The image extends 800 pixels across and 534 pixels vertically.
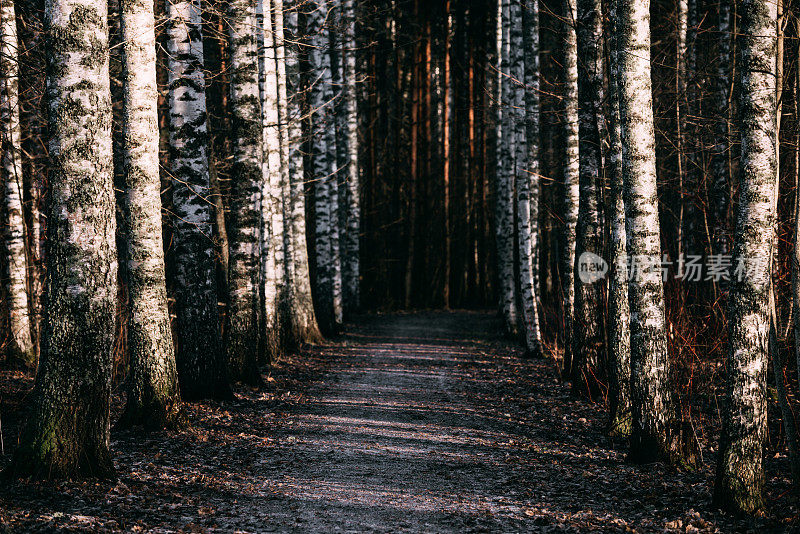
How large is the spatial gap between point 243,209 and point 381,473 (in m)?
5.57

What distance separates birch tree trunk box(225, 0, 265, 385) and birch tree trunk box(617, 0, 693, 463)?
19.7ft

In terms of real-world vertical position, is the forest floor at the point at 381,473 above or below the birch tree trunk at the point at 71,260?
below

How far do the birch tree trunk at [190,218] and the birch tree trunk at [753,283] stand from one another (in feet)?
20.4

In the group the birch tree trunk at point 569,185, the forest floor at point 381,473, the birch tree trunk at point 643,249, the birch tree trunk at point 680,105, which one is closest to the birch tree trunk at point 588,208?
the forest floor at point 381,473

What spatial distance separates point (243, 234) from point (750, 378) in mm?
7694

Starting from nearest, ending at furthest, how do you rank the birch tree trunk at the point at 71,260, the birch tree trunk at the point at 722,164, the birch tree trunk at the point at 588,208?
the birch tree trunk at the point at 71,260, the birch tree trunk at the point at 588,208, the birch tree trunk at the point at 722,164

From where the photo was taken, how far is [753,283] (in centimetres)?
532

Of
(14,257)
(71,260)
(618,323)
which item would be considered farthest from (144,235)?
(618,323)

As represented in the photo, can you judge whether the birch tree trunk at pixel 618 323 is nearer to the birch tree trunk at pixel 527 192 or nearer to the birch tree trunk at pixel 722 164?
the birch tree trunk at pixel 722 164

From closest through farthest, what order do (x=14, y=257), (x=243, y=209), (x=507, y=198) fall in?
1. (x=243, y=209)
2. (x=14, y=257)
3. (x=507, y=198)

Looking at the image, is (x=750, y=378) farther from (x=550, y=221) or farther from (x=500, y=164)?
(x=550, y=221)

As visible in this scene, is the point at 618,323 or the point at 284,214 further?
the point at 284,214

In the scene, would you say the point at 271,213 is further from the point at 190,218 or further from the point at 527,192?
the point at 527,192

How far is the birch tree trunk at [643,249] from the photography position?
6680mm
